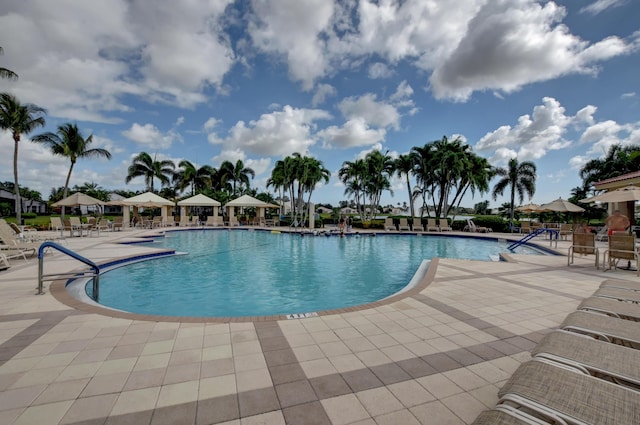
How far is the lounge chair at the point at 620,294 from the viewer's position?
122 inches

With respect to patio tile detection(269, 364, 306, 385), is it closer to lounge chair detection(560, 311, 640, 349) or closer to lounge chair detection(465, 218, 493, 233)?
lounge chair detection(560, 311, 640, 349)

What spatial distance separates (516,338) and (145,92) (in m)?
20.3

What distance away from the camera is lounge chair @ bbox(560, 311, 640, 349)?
2.18m

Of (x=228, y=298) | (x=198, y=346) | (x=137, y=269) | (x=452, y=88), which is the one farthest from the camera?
(x=452, y=88)

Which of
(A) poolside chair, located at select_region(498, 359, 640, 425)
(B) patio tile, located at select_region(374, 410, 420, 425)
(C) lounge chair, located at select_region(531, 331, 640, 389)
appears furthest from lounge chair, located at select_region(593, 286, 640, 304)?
(B) patio tile, located at select_region(374, 410, 420, 425)

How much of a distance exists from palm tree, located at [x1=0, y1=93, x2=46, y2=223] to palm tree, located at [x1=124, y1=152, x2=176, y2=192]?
37.7ft

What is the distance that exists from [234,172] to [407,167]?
21671 mm

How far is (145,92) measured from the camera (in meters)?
16.7

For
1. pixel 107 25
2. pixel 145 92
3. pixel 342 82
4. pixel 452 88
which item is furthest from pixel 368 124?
pixel 107 25

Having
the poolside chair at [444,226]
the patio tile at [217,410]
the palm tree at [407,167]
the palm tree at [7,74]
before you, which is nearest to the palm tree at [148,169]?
the palm tree at [7,74]

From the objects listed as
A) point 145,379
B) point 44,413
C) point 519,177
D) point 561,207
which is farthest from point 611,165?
point 44,413

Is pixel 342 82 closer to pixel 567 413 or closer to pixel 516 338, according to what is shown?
pixel 516 338

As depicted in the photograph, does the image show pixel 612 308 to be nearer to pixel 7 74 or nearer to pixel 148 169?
pixel 7 74

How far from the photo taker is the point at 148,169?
32344 mm
